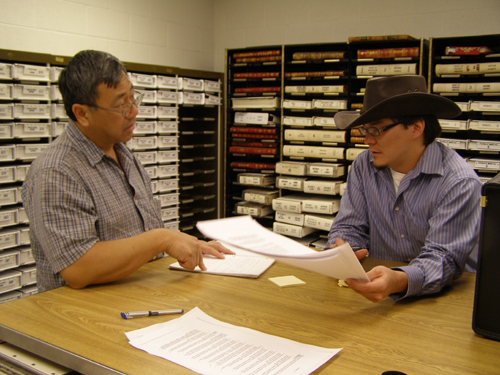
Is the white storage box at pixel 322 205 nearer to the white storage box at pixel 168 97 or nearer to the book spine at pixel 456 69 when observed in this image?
the book spine at pixel 456 69

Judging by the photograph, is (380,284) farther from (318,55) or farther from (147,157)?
(318,55)

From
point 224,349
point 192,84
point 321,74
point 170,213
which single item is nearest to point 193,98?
point 192,84

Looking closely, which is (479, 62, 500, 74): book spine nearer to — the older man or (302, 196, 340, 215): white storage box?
(302, 196, 340, 215): white storage box

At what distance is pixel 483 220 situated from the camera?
1124mm

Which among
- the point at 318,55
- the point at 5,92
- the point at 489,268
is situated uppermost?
the point at 318,55

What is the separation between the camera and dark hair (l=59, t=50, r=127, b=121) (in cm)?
170

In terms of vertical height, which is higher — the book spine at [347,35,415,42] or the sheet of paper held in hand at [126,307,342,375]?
the book spine at [347,35,415,42]

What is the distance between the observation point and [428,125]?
6.30 ft

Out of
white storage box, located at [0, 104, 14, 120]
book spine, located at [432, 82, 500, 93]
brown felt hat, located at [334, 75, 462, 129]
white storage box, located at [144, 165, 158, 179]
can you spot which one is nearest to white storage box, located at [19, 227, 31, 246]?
white storage box, located at [0, 104, 14, 120]

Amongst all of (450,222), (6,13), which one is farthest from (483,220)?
(6,13)

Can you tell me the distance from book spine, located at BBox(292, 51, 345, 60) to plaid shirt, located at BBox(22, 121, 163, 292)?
2.47 m

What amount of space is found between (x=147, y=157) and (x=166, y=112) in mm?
454

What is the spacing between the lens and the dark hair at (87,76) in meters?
1.70

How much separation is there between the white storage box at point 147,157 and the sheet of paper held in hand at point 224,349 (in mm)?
2621
